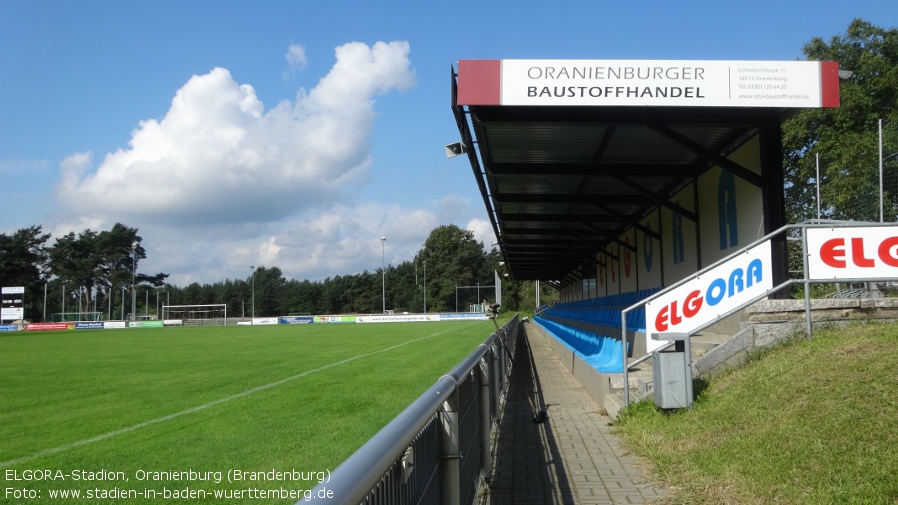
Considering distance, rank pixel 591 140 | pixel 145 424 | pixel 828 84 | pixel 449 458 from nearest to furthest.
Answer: pixel 449 458, pixel 828 84, pixel 145 424, pixel 591 140

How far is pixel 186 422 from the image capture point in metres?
10.1

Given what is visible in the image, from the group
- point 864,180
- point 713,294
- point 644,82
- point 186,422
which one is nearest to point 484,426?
point 713,294

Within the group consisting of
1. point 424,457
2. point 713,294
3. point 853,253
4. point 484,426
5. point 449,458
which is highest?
point 853,253

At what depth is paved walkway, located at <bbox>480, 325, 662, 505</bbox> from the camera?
5.54 meters

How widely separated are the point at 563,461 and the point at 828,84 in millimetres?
5590

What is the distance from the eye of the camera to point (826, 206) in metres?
30.4

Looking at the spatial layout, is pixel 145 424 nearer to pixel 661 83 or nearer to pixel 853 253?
pixel 661 83

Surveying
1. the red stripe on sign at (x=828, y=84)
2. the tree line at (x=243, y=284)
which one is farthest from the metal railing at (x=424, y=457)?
the tree line at (x=243, y=284)

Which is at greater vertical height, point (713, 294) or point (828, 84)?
point (828, 84)

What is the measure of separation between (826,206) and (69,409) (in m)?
28.6

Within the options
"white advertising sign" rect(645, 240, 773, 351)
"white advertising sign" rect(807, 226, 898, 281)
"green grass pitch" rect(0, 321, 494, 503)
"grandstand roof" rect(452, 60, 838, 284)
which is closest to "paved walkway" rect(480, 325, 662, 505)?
"white advertising sign" rect(645, 240, 773, 351)

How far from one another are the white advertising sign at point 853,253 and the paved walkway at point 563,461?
299cm

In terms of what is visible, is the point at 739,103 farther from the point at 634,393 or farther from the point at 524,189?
the point at 524,189

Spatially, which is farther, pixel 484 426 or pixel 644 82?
pixel 644 82
